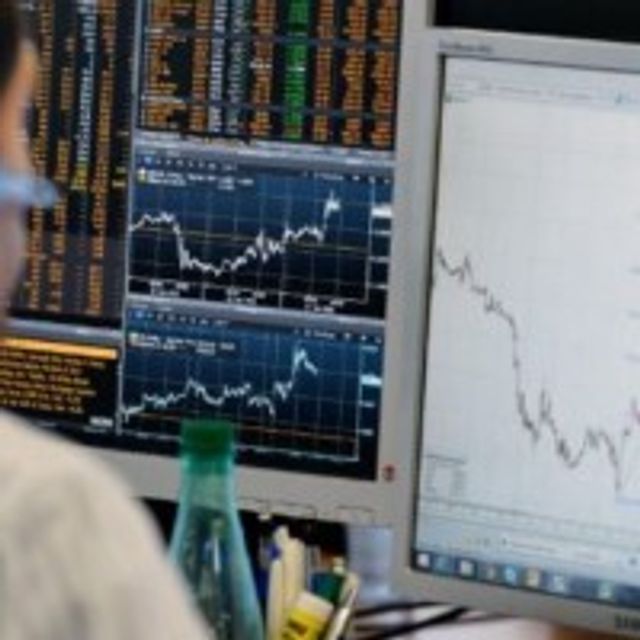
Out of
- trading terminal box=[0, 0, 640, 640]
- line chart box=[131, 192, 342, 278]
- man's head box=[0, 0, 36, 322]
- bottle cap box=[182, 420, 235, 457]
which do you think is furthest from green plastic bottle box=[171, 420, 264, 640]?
man's head box=[0, 0, 36, 322]

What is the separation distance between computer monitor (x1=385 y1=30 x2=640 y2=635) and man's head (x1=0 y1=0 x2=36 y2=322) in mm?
748

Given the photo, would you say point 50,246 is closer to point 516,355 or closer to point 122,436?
point 122,436

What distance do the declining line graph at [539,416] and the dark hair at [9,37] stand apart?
83cm

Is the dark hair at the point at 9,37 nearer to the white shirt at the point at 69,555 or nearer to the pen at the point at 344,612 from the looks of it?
the white shirt at the point at 69,555

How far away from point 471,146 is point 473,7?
0.18 meters

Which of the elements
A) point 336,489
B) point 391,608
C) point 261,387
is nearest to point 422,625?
point 391,608

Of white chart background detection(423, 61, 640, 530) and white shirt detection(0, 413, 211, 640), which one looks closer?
white shirt detection(0, 413, 211, 640)

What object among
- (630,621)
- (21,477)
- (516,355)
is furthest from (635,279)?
(21,477)

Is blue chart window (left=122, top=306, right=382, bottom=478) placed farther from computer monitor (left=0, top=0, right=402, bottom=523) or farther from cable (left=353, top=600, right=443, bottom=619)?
cable (left=353, top=600, right=443, bottom=619)

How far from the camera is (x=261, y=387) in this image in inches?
74.2

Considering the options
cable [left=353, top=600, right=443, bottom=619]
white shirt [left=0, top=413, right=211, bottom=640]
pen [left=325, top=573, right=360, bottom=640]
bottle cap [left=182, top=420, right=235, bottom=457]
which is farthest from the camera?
cable [left=353, top=600, right=443, bottom=619]

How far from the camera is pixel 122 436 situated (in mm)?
1934

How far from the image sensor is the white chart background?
1.65 meters

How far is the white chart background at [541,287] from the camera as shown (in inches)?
64.9
